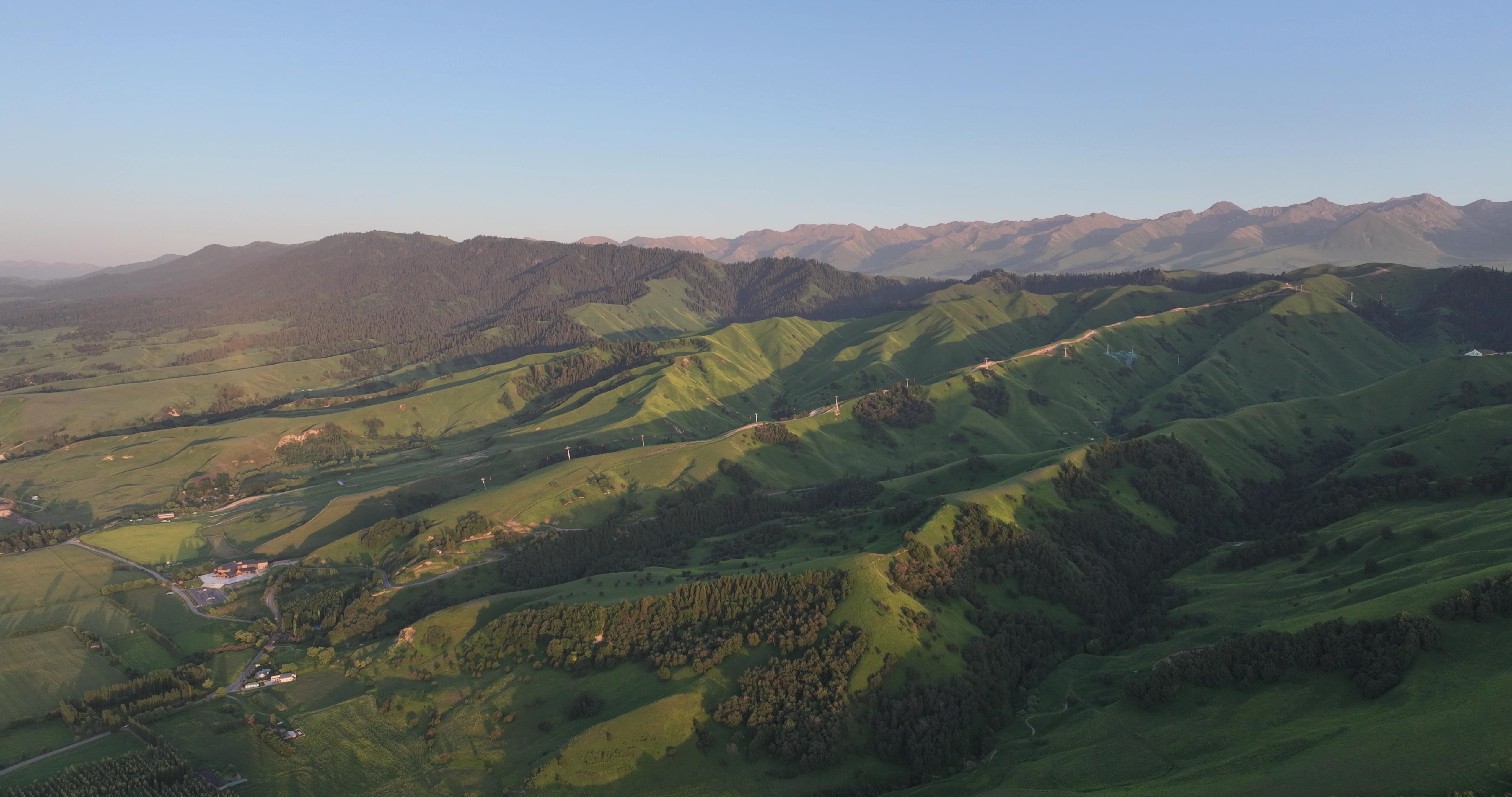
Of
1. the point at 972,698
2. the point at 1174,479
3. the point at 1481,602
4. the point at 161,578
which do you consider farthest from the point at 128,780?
the point at 1174,479

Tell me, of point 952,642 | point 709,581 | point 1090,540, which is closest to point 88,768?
point 709,581

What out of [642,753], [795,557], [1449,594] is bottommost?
[642,753]

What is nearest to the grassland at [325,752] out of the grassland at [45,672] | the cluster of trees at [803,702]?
the grassland at [45,672]

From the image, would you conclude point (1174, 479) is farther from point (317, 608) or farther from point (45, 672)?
point (45, 672)

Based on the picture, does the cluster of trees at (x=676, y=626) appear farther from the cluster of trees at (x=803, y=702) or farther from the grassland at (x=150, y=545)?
the grassland at (x=150, y=545)

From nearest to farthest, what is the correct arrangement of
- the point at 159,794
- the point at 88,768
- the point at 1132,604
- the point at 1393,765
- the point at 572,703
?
the point at 1393,765, the point at 159,794, the point at 88,768, the point at 572,703, the point at 1132,604

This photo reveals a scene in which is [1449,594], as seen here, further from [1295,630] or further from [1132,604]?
[1132,604]
